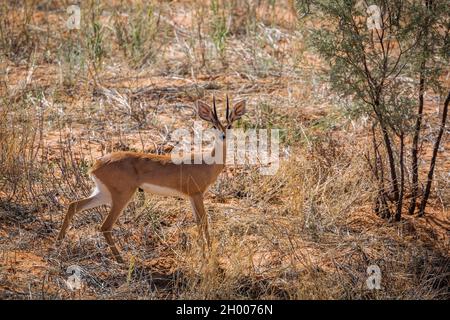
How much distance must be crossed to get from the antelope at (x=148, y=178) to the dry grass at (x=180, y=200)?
0.27 metres

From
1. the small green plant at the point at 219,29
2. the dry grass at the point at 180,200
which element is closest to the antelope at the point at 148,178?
the dry grass at the point at 180,200

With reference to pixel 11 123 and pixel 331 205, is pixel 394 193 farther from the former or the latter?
pixel 11 123

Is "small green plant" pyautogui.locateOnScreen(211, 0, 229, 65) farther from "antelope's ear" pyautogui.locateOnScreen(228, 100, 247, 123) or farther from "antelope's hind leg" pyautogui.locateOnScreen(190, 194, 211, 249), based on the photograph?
"antelope's hind leg" pyautogui.locateOnScreen(190, 194, 211, 249)

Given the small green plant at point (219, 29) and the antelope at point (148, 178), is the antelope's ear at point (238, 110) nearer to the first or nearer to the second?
the antelope at point (148, 178)

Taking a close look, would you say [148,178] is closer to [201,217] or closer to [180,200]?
[201,217]

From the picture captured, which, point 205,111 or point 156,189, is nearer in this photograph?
point 205,111

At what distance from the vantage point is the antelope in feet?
21.2

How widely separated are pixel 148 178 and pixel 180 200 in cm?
117

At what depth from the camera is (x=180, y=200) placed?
7.70m

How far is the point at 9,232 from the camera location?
22.9 feet

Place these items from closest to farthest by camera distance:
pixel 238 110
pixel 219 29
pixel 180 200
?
pixel 238 110
pixel 180 200
pixel 219 29

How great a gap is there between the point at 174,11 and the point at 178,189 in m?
6.25

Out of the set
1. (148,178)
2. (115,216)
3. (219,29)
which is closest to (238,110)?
(148,178)

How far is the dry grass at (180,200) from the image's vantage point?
625 centimetres
